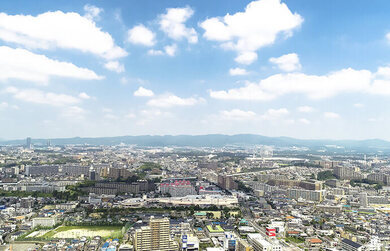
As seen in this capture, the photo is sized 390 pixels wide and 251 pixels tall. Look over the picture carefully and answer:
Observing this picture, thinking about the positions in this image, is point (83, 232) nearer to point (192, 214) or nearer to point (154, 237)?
point (154, 237)

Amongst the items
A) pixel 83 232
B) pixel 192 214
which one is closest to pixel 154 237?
pixel 83 232

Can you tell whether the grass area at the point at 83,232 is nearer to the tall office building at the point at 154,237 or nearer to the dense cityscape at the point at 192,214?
the dense cityscape at the point at 192,214

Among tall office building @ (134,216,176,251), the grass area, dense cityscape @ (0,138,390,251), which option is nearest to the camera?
tall office building @ (134,216,176,251)

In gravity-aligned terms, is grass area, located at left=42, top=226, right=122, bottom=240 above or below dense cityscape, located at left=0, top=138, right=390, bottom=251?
below

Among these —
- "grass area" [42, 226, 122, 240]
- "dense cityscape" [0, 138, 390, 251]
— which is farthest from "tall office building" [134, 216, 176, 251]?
"grass area" [42, 226, 122, 240]

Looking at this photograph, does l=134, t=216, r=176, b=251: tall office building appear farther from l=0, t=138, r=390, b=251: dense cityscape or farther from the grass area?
the grass area

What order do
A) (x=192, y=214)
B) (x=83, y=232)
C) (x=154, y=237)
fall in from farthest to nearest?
1. (x=192, y=214)
2. (x=83, y=232)
3. (x=154, y=237)
